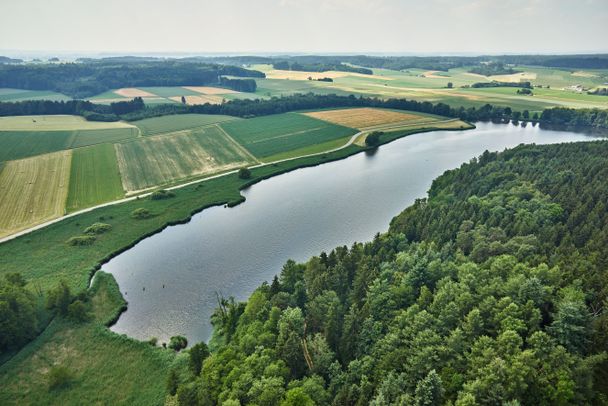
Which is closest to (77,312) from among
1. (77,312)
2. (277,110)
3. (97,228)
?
(77,312)

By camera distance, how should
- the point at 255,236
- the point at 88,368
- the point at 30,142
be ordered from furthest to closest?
the point at 30,142 < the point at 255,236 < the point at 88,368

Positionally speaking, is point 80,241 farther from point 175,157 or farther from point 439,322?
point 439,322

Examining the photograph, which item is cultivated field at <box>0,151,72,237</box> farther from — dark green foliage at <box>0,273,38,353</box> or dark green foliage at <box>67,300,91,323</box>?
dark green foliage at <box>67,300,91,323</box>

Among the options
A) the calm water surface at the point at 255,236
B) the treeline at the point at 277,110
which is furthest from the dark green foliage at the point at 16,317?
the treeline at the point at 277,110

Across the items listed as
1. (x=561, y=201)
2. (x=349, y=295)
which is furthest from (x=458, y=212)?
(x=349, y=295)

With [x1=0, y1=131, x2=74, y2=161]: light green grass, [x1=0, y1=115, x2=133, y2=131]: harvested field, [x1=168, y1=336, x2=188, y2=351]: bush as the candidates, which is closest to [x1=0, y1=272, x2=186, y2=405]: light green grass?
[x1=168, y1=336, x2=188, y2=351]: bush

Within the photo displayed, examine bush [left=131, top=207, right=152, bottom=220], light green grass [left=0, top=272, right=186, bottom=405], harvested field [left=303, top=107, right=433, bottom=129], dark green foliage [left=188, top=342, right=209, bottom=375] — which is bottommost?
light green grass [left=0, top=272, right=186, bottom=405]
